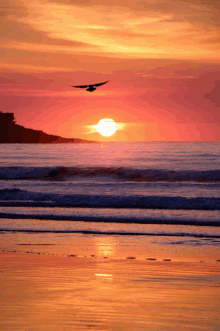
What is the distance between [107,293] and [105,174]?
112 feet

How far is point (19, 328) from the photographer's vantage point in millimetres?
6176

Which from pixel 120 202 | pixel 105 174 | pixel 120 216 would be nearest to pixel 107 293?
pixel 120 216

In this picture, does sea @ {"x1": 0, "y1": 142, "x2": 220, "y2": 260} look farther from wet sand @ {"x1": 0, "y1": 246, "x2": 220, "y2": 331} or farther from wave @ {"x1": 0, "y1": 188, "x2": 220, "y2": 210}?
wet sand @ {"x1": 0, "y1": 246, "x2": 220, "y2": 331}

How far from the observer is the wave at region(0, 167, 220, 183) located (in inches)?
1528

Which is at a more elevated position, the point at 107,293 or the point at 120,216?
the point at 107,293

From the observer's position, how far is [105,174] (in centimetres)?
4184

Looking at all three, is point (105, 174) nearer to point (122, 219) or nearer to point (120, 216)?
point (120, 216)

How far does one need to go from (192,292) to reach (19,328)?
110 inches

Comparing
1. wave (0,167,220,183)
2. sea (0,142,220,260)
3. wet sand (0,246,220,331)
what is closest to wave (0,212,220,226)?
sea (0,142,220,260)

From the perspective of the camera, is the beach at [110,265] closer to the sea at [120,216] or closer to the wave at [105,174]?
the sea at [120,216]

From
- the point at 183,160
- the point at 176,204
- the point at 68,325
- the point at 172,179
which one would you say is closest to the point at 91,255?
the point at 68,325

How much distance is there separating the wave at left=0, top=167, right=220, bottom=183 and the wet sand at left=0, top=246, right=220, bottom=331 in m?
27.8

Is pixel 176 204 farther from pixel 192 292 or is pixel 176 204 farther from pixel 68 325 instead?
pixel 68 325

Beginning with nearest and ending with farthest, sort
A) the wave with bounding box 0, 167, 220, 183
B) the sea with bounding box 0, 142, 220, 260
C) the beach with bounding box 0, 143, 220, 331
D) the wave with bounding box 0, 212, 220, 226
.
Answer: the beach with bounding box 0, 143, 220, 331, the sea with bounding box 0, 142, 220, 260, the wave with bounding box 0, 212, 220, 226, the wave with bounding box 0, 167, 220, 183
